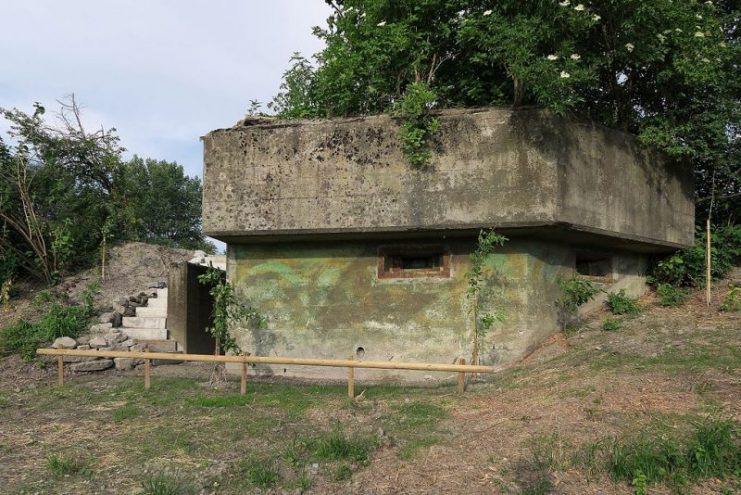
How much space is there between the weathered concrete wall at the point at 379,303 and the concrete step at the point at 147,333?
2865 millimetres

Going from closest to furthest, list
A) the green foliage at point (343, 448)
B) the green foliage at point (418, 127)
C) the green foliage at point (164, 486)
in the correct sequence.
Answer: the green foliage at point (164, 486) < the green foliage at point (343, 448) < the green foliage at point (418, 127)

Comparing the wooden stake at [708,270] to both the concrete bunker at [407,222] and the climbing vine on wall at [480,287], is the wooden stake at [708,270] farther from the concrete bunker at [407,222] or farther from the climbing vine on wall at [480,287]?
the climbing vine on wall at [480,287]

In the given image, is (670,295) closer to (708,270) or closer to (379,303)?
(708,270)

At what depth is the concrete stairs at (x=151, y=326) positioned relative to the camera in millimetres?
11633

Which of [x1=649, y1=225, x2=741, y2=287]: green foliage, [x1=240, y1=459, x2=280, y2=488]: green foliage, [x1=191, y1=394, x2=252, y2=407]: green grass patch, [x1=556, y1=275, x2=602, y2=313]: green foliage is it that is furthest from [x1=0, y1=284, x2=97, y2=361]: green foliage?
[x1=649, y1=225, x2=741, y2=287]: green foliage

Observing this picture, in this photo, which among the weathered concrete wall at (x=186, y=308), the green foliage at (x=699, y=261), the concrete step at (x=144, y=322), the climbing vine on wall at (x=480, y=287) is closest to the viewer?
the climbing vine on wall at (x=480, y=287)

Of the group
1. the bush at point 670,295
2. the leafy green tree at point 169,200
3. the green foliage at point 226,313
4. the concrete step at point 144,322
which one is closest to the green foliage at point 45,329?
the concrete step at point 144,322

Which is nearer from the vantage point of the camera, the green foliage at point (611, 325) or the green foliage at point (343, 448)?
the green foliage at point (343, 448)

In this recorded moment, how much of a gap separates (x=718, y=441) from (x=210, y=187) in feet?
24.7

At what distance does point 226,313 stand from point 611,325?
6035mm

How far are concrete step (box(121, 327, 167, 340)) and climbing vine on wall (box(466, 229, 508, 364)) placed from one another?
6442 mm

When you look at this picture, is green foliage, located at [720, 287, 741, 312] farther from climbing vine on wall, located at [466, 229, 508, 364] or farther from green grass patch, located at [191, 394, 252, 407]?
green grass patch, located at [191, 394, 252, 407]

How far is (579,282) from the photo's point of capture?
9.41 metres

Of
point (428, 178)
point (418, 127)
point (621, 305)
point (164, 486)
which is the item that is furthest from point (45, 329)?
point (621, 305)
